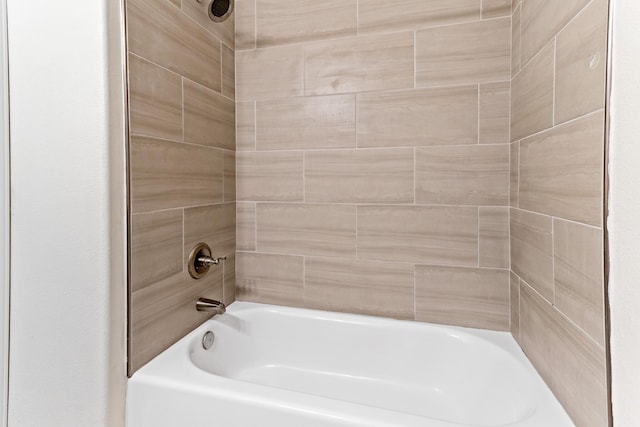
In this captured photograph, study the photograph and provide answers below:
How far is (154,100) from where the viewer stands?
3.84 feet

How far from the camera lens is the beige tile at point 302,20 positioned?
5.08 ft

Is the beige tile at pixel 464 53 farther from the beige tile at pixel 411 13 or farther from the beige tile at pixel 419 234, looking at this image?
the beige tile at pixel 419 234

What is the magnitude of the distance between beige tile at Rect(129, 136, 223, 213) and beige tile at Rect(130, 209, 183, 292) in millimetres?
39

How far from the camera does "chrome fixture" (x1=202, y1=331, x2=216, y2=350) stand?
54.5 inches

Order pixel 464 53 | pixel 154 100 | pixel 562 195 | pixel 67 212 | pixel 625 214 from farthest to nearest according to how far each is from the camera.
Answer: pixel 464 53
pixel 154 100
pixel 67 212
pixel 562 195
pixel 625 214

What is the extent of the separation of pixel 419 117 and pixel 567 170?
2.26ft

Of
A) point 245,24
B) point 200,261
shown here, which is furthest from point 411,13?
point 200,261

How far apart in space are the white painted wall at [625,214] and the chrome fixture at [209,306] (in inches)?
50.1

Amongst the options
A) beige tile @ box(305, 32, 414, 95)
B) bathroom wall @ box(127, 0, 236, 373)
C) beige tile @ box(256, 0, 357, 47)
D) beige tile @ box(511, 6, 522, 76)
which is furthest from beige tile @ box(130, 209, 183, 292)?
beige tile @ box(511, 6, 522, 76)

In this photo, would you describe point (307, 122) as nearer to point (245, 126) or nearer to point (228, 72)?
point (245, 126)

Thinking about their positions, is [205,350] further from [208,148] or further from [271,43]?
[271,43]

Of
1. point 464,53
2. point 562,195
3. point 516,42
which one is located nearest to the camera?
point 562,195

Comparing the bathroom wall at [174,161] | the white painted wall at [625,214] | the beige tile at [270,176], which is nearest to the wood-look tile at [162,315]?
the bathroom wall at [174,161]

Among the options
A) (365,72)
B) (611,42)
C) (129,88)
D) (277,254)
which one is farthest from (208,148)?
(611,42)
